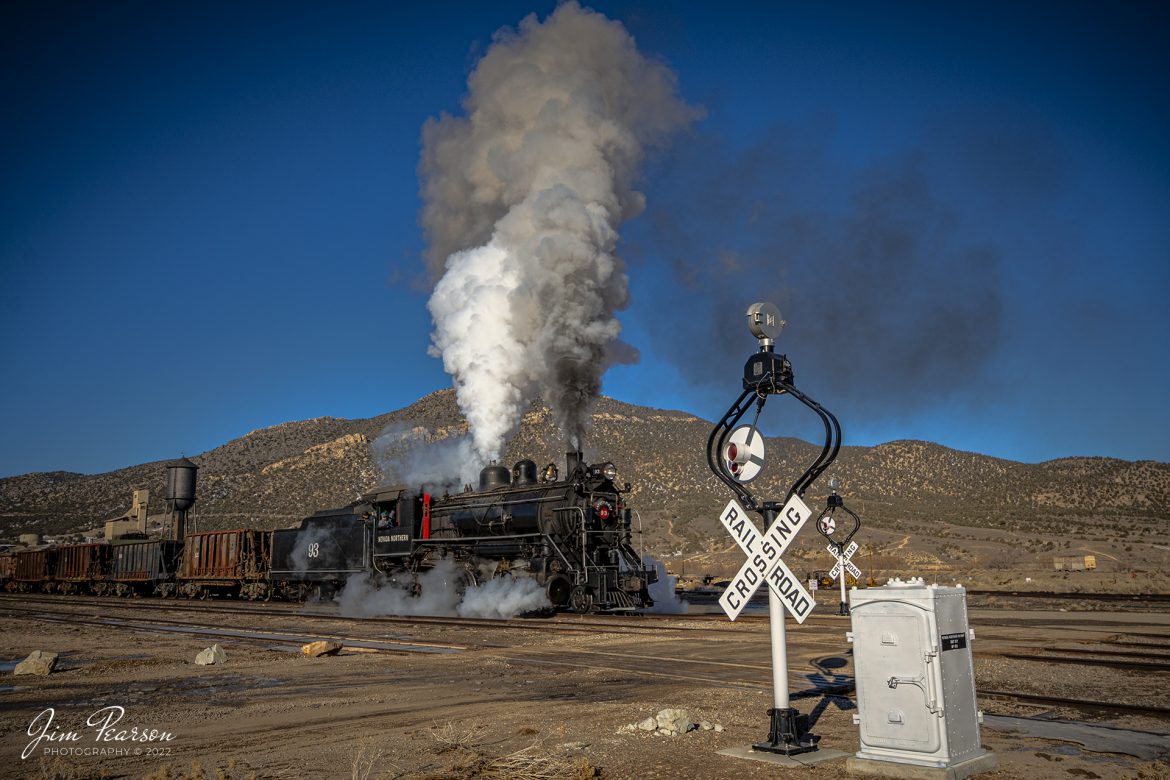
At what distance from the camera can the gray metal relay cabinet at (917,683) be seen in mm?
6141

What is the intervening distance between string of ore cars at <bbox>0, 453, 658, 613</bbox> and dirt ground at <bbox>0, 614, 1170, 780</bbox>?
755 cm

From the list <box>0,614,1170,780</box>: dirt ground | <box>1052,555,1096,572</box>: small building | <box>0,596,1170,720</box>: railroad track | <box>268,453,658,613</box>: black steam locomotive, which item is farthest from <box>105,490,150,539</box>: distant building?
<box>1052,555,1096,572</box>: small building

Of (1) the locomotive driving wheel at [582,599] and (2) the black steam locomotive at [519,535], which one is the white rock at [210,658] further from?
(1) the locomotive driving wheel at [582,599]

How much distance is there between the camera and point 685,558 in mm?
59500

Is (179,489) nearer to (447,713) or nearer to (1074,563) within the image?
(447,713)

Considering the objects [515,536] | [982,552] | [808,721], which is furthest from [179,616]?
[982,552]

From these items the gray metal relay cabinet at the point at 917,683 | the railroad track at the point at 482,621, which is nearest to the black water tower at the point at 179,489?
the railroad track at the point at 482,621

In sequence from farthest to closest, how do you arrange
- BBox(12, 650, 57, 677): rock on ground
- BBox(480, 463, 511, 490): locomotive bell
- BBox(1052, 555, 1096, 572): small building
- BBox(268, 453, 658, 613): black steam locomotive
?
BBox(1052, 555, 1096, 572): small building, BBox(480, 463, 511, 490): locomotive bell, BBox(268, 453, 658, 613): black steam locomotive, BBox(12, 650, 57, 677): rock on ground

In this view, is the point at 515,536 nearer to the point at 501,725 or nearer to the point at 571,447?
the point at 571,447

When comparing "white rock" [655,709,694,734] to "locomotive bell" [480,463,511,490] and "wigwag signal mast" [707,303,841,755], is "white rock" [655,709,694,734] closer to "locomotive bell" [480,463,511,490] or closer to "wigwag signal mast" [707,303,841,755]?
"wigwag signal mast" [707,303,841,755]

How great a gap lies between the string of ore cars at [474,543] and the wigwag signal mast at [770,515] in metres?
16.5

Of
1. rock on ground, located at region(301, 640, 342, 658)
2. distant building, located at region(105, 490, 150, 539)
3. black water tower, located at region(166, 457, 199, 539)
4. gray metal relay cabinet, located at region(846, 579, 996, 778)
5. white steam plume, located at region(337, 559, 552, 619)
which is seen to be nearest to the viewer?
gray metal relay cabinet, located at region(846, 579, 996, 778)

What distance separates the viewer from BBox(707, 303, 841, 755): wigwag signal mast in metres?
6.73

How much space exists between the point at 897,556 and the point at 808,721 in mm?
45185
